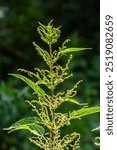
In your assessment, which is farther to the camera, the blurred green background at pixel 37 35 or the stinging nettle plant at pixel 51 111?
the blurred green background at pixel 37 35

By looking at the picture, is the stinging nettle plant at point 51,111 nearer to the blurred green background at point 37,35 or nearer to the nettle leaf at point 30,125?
the nettle leaf at point 30,125

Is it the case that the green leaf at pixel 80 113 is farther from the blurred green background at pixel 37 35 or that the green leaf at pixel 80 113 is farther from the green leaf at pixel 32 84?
the blurred green background at pixel 37 35

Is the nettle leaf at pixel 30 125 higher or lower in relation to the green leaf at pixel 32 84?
lower

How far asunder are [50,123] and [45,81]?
7cm

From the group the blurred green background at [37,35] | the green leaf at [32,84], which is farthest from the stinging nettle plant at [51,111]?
the blurred green background at [37,35]

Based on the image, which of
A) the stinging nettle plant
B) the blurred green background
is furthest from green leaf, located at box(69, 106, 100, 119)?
the blurred green background

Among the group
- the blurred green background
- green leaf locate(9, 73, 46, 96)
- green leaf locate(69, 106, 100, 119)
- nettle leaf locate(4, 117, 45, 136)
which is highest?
the blurred green background

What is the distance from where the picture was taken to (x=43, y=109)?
992 millimetres

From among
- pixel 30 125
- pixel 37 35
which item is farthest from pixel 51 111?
pixel 37 35

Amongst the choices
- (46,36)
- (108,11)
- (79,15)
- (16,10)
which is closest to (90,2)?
(79,15)

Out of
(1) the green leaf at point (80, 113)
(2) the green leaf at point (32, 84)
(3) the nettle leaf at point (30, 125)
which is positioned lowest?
(3) the nettle leaf at point (30, 125)

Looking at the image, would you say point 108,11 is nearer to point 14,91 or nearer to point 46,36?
point 46,36

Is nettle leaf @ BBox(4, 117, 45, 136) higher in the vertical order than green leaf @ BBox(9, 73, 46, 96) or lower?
lower

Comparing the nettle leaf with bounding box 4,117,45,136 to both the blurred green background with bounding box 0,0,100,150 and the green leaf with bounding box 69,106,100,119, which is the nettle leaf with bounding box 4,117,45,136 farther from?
the blurred green background with bounding box 0,0,100,150
